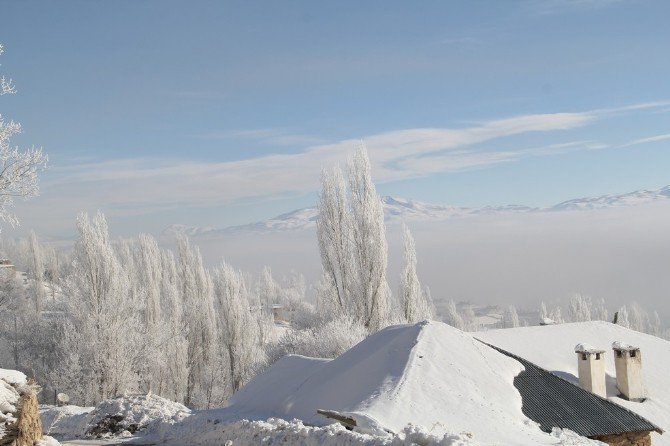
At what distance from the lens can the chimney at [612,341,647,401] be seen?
1859 centimetres

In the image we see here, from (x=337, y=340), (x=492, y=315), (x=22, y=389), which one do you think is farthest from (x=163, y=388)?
(x=492, y=315)

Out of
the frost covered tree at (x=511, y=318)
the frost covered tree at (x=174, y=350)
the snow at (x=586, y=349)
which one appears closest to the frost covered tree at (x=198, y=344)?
the frost covered tree at (x=174, y=350)

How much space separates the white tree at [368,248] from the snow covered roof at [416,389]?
11.7 m

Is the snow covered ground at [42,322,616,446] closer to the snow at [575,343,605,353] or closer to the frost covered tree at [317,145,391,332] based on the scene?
the snow at [575,343,605,353]

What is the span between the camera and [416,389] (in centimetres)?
1367

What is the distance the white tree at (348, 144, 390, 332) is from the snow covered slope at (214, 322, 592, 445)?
11.8 meters

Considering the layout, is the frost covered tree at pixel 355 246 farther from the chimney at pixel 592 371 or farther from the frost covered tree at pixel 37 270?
the frost covered tree at pixel 37 270

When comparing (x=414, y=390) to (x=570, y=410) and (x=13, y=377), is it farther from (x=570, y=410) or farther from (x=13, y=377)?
(x=13, y=377)

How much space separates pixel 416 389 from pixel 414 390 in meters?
0.07

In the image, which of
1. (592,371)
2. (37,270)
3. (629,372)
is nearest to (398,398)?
(592,371)

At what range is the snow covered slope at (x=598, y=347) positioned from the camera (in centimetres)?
1827

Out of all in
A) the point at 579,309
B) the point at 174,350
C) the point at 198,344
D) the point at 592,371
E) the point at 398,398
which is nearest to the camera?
the point at 398,398

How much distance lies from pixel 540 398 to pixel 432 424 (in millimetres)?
3598

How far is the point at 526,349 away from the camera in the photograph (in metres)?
21.6
